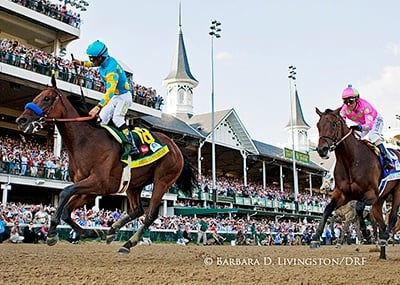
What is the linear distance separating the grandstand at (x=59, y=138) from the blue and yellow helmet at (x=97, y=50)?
26.4 ft

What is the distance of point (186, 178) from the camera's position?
30.7 feet

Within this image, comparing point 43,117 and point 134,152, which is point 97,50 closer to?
point 43,117

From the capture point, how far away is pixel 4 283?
4395mm

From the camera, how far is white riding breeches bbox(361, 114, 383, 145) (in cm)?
897

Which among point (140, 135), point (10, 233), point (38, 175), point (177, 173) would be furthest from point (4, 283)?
point (38, 175)

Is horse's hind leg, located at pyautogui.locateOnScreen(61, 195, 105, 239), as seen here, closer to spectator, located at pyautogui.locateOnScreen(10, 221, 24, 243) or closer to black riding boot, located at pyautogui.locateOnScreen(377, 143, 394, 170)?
black riding boot, located at pyautogui.locateOnScreen(377, 143, 394, 170)

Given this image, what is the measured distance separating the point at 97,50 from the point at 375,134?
5.13 m

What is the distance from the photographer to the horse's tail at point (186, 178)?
30.5ft

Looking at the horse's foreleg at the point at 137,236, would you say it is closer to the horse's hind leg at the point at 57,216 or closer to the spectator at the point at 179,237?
the horse's hind leg at the point at 57,216

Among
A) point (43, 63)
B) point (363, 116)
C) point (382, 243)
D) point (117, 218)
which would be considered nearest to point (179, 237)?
point (117, 218)

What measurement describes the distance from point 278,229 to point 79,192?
993 inches

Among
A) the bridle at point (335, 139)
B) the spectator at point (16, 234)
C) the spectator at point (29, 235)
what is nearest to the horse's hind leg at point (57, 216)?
the bridle at point (335, 139)

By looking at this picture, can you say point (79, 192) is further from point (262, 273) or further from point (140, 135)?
point (262, 273)

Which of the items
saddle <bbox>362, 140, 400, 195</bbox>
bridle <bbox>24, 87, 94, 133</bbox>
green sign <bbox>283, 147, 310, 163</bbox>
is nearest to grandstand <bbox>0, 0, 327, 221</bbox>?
green sign <bbox>283, 147, 310, 163</bbox>
